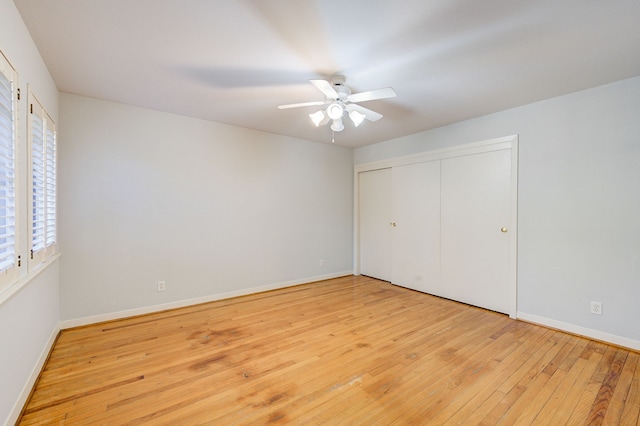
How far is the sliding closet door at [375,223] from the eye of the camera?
15.5ft

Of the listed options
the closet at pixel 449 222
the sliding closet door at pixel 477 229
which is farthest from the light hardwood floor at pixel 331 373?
the closet at pixel 449 222

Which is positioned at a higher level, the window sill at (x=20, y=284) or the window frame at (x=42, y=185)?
the window frame at (x=42, y=185)

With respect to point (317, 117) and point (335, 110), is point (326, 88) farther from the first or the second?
point (317, 117)

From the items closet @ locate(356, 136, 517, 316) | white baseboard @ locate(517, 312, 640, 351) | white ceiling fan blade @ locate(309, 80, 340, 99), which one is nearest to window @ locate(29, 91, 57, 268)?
white ceiling fan blade @ locate(309, 80, 340, 99)

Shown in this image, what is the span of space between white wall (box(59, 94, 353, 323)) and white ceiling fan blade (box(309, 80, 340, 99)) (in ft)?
6.75

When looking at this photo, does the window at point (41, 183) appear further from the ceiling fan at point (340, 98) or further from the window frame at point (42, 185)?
the ceiling fan at point (340, 98)

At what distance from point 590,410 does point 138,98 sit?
4589 millimetres

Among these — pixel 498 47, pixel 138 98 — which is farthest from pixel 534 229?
pixel 138 98

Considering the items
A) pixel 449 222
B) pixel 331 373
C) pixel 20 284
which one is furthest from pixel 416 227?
pixel 20 284

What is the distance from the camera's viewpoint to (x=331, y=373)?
81.3 inches

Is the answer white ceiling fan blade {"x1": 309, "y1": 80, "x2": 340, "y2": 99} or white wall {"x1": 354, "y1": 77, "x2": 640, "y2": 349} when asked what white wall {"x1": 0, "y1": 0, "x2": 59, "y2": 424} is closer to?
white ceiling fan blade {"x1": 309, "y1": 80, "x2": 340, "y2": 99}

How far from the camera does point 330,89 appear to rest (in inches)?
84.6

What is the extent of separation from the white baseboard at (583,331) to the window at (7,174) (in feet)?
14.4

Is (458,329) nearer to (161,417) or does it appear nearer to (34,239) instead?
(161,417)
